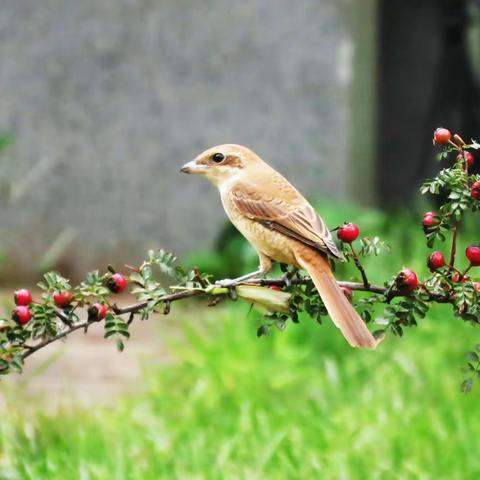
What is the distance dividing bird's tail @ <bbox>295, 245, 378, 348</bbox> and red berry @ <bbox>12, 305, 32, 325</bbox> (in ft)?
1.58

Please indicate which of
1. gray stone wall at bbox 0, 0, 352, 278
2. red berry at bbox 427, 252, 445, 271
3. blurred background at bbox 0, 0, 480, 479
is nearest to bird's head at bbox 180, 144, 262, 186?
red berry at bbox 427, 252, 445, 271

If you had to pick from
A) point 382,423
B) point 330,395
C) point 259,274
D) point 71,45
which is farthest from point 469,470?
point 71,45

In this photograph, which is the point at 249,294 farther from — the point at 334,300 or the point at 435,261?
the point at 435,261

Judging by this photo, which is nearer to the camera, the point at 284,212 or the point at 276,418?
the point at 284,212

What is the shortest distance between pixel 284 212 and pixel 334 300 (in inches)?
11.4

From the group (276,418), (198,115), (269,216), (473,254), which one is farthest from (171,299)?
(198,115)

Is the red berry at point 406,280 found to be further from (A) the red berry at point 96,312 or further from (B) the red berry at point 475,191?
(A) the red berry at point 96,312

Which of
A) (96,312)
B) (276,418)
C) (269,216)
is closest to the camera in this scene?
(96,312)

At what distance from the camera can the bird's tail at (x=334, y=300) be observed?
1875 mm

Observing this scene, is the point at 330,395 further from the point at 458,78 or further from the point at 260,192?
the point at 458,78

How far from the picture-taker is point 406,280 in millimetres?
1889

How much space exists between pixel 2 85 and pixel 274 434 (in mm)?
4570

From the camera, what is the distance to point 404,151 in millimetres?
8031

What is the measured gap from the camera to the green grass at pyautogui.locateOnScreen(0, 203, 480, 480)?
3189 mm
